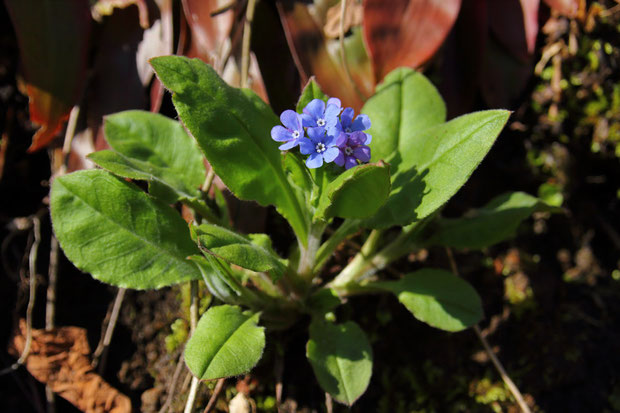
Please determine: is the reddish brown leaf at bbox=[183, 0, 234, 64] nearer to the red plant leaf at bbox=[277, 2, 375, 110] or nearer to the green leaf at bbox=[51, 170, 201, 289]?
the red plant leaf at bbox=[277, 2, 375, 110]

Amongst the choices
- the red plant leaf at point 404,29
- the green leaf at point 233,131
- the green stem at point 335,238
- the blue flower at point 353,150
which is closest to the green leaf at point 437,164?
the green stem at point 335,238

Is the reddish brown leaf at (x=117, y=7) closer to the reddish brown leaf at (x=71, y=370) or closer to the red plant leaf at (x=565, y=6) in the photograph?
the reddish brown leaf at (x=71, y=370)

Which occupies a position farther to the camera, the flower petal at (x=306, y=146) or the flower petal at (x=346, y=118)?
the flower petal at (x=346, y=118)

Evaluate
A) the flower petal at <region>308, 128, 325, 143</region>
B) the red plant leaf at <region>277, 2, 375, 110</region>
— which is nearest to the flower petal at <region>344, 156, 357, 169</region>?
the flower petal at <region>308, 128, 325, 143</region>

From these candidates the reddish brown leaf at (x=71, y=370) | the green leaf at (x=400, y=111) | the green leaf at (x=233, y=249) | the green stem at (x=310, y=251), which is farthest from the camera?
the reddish brown leaf at (x=71, y=370)

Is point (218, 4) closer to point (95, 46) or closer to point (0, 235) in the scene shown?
point (95, 46)

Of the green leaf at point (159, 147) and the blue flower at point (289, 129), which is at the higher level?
the blue flower at point (289, 129)

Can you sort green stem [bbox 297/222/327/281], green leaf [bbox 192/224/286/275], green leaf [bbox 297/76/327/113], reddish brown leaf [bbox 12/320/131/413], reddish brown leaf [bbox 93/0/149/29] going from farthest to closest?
reddish brown leaf [bbox 93/0/149/29] → reddish brown leaf [bbox 12/320/131/413] → green stem [bbox 297/222/327/281] → green leaf [bbox 297/76/327/113] → green leaf [bbox 192/224/286/275]

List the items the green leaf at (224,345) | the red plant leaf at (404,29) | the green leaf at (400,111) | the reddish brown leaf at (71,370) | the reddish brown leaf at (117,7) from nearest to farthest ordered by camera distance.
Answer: the green leaf at (224,345) < the green leaf at (400,111) < the reddish brown leaf at (71,370) < the red plant leaf at (404,29) < the reddish brown leaf at (117,7)
